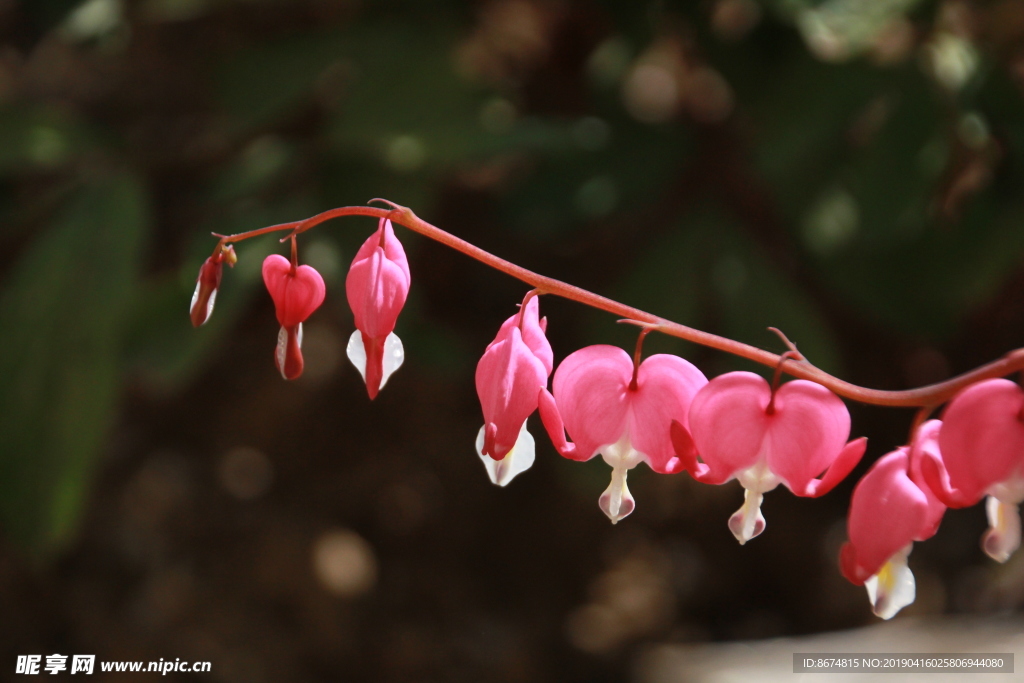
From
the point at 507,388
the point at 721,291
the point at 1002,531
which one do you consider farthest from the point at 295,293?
the point at 721,291

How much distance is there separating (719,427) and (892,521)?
8cm

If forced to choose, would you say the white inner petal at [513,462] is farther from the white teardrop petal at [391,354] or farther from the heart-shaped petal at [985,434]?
the heart-shaped petal at [985,434]

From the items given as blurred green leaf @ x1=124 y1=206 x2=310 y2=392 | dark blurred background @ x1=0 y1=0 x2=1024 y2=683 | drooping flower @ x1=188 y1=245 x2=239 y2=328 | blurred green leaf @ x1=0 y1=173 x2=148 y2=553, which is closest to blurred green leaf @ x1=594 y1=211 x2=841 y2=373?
dark blurred background @ x1=0 y1=0 x2=1024 y2=683

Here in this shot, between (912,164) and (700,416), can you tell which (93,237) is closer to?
(700,416)

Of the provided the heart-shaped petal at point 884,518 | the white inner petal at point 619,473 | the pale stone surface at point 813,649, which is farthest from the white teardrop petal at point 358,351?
the pale stone surface at point 813,649

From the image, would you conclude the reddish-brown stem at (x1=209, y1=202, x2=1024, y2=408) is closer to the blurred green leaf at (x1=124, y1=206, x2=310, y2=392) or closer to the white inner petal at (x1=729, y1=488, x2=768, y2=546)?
the white inner petal at (x1=729, y1=488, x2=768, y2=546)

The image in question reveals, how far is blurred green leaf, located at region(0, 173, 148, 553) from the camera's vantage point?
83 centimetres

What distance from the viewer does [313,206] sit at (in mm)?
983

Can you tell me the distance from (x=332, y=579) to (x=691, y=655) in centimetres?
63

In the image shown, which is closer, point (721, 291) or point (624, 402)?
point (624, 402)

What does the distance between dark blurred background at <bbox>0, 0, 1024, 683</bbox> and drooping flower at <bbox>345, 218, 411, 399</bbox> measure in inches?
21.4

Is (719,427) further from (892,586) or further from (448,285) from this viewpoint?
(448,285)

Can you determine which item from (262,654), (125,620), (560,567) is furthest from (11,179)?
(560,567)

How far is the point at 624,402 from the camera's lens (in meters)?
0.39
